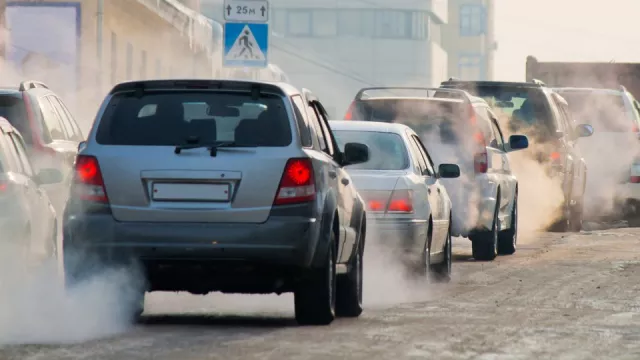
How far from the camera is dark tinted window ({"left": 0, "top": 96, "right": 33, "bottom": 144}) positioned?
16.8 m

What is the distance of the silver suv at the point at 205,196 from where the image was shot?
37.7 feet

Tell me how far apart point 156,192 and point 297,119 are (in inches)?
40.7

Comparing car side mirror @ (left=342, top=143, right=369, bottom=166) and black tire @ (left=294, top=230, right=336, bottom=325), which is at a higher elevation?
car side mirror @ (left=342, top=143, right=369, bottom=166)

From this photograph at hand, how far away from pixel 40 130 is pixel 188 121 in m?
5.21

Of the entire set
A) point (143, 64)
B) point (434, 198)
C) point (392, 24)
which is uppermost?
point (392, 24)

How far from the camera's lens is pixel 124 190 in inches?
455

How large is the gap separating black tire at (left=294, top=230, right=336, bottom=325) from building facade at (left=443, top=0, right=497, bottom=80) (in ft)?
502

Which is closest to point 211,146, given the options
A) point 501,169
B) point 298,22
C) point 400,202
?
point 400,202

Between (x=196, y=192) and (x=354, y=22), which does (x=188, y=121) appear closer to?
(x=196, y=192)

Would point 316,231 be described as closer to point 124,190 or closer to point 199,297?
point 124,190

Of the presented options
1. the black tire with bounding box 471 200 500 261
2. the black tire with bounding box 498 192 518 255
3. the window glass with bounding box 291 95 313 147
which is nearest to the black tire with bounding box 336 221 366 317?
the window glass with bounding box 291 95 313 147

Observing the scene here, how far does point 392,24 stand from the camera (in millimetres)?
122438

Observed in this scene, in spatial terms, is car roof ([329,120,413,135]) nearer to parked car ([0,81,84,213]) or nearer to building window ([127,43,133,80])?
parked car ([0,81,84,213])

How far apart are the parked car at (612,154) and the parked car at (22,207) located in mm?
16774
